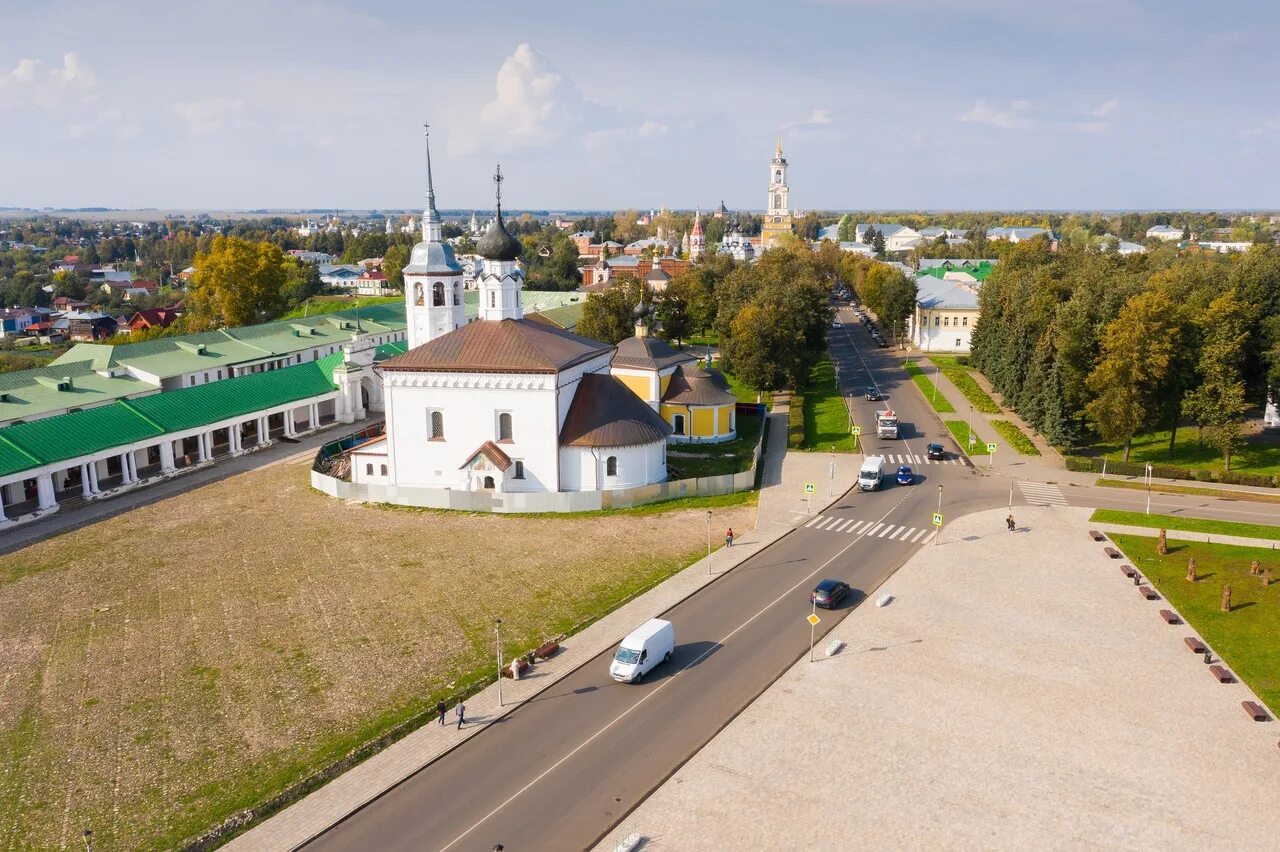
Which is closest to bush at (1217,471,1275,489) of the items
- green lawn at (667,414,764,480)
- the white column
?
green lawn at (667,414,764,480)

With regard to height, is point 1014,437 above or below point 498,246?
below

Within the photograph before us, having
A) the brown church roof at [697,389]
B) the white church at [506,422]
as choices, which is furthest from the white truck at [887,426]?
the white church at [506,422]

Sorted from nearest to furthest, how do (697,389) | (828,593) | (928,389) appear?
(828,593) → (697,389) → (928,389)

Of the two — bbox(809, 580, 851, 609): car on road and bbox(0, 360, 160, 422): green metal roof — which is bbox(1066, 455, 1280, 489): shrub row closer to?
bbox(809, 580, 851, 609): car on road

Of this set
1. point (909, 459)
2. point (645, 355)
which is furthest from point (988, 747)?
point (645, 355)

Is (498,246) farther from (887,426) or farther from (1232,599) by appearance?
(1232,599)

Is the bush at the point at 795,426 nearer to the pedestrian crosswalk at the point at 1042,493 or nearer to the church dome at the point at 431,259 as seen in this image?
the pedestrian crosswalk at the point at 1042,493
